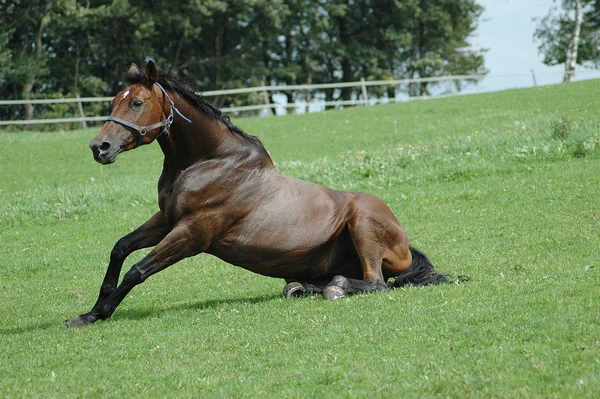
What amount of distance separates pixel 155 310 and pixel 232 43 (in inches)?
1850

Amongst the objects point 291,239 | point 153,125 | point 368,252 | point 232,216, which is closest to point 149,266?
point 232,216

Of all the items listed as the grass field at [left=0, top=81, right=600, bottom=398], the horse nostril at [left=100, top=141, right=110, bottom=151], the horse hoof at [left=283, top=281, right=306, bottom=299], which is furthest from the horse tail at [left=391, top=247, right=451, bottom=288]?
the horse nostril at [left=100, top=141, right=110, bottom=151]

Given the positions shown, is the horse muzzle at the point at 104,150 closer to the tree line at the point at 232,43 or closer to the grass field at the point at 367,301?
the grass field at the point at 367,301

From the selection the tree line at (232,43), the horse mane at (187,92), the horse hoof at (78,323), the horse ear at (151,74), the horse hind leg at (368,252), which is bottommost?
the horse hoof at (78,323)

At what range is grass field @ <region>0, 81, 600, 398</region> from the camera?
5344 mm

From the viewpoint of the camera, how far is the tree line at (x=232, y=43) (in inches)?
1695

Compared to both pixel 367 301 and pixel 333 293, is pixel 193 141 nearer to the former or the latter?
pixel 333 293

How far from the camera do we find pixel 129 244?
7.89m

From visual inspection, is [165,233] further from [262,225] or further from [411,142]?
[411,142]

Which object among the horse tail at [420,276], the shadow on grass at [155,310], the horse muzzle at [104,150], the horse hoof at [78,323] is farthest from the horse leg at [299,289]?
the horse muzzle at [104,150]

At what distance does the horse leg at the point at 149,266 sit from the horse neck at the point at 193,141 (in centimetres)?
77

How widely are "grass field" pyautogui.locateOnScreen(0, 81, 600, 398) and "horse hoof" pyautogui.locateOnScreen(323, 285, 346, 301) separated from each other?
206 millimetres

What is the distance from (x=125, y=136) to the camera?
7.34 metres

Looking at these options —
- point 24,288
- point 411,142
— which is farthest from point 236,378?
point 411,142
